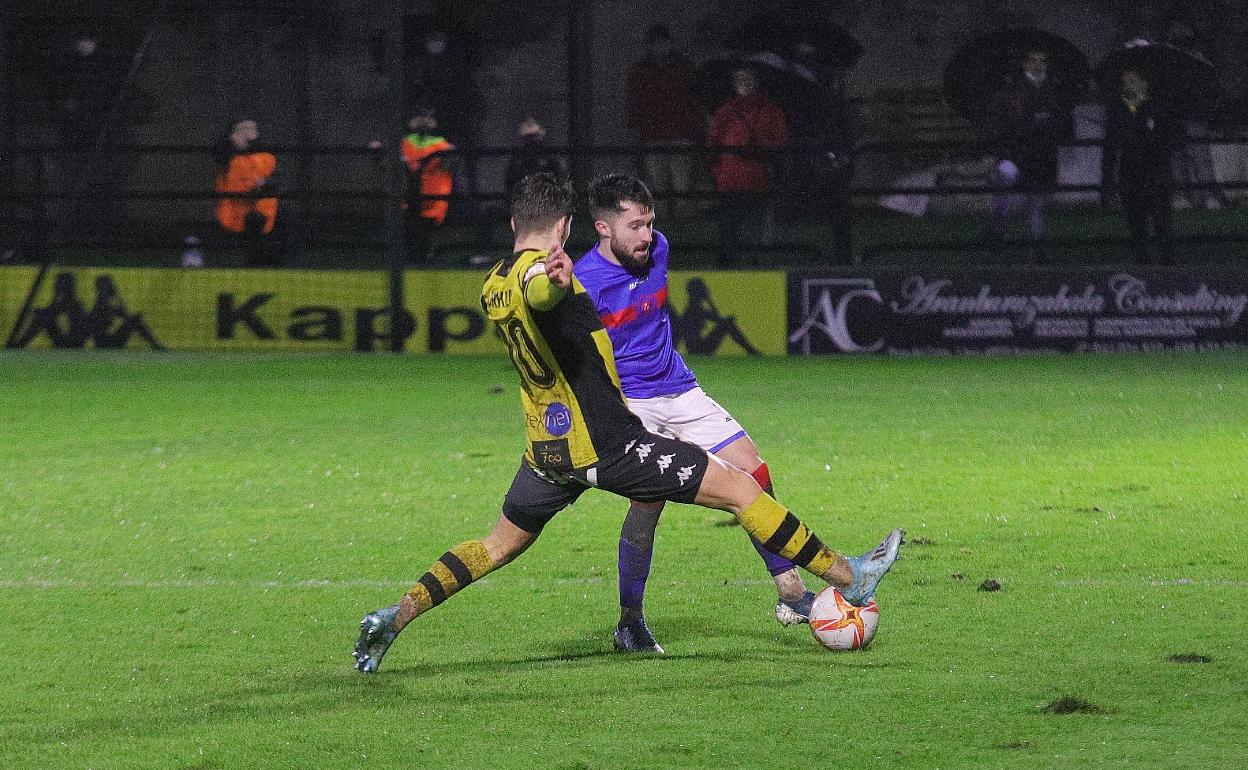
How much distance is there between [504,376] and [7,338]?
516cm

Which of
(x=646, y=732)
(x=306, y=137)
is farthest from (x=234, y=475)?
(x=306, y=137)

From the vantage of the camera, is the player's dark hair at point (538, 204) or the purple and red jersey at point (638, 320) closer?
the player's dark hair at point (538, 204)

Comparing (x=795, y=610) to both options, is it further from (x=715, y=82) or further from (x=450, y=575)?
(x=715, y=82)

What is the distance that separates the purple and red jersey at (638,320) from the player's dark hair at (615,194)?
0.20 metres

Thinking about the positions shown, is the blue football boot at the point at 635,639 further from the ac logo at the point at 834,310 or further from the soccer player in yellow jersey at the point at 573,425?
the ac logo at the point at 834,310

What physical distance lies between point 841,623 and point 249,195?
1313 centimetres

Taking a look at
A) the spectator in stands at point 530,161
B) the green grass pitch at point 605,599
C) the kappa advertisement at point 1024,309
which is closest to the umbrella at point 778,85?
the spectator in stands at point 530,161

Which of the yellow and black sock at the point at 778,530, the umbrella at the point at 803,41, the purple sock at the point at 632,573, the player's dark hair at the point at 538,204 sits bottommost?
the purple sock at the point at 632,573

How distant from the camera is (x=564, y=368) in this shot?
610cm

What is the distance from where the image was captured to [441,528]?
9.04 metres

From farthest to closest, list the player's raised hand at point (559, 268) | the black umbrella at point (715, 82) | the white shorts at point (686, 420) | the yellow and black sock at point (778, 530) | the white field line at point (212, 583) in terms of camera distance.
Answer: the black umbrella at point (715, 82)
the white field line at point (212, 583)
the white shorts at point (686, 420)
the yellow and black sock at point (778, 530)
the player's raised hand at point (559, 268)

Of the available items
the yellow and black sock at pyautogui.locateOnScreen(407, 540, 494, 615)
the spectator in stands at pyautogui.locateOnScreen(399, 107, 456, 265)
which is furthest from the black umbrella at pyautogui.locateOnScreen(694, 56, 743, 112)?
the yellow and black sock at pyautogui.locateOnScreen(407, 540, 494, 615)

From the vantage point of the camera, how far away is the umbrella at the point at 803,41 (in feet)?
88.0

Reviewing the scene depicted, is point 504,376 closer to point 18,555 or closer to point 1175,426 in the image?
point 1175,426
